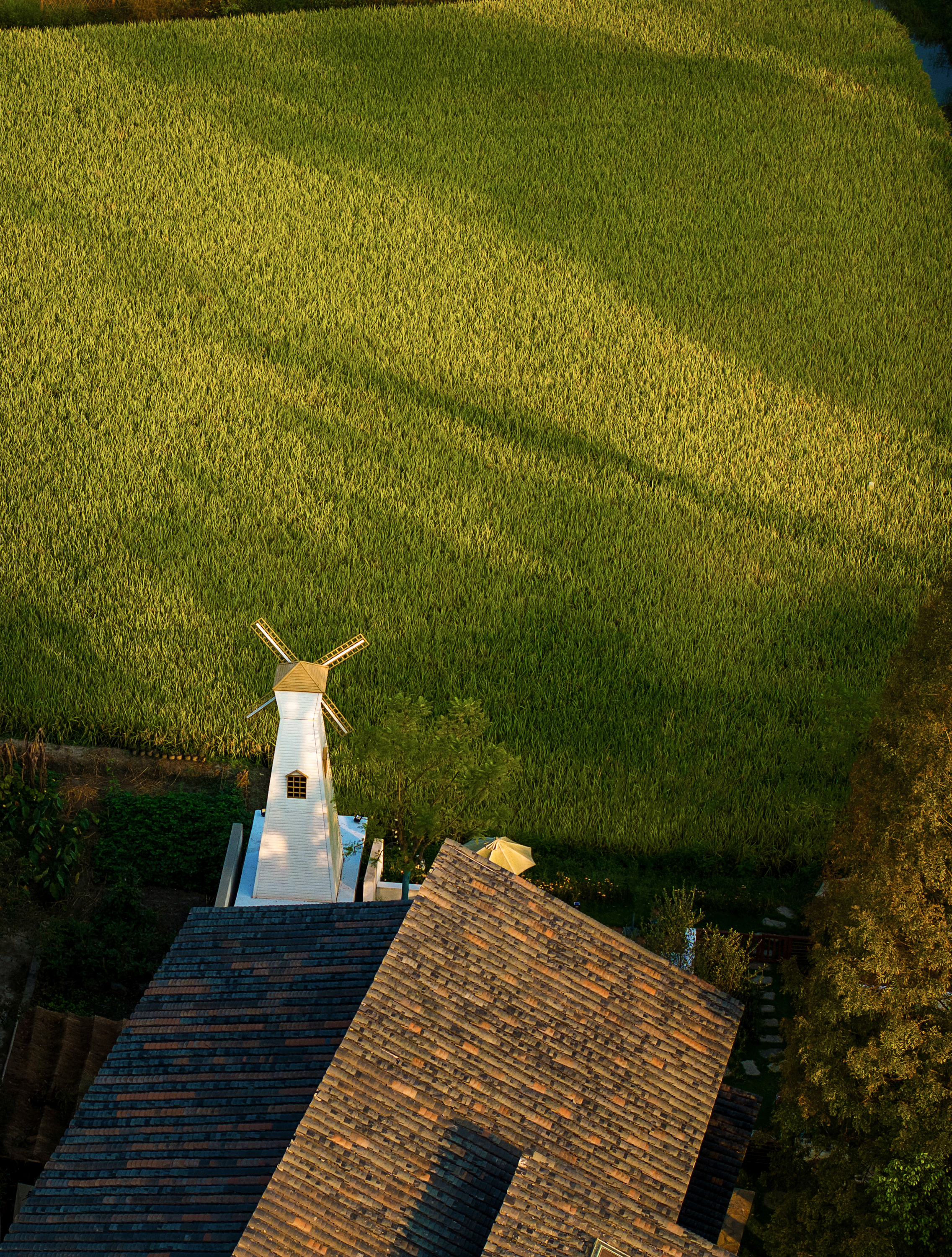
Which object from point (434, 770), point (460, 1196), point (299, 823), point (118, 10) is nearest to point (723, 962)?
point (434, 770)

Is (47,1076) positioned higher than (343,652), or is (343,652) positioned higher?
(343,652)

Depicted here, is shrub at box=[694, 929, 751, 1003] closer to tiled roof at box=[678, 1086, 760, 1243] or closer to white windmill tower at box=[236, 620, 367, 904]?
tiled roof at box=[678, 1086, 760, 1243]

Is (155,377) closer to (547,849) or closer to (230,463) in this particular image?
(230,463)

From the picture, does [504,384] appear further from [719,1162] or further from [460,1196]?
[460,1196]

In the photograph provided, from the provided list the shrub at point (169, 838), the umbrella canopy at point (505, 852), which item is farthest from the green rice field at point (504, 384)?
the umbrella canopy at point (505, 852)

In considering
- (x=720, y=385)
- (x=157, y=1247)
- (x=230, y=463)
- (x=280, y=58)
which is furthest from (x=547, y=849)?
(x=280, y=58)

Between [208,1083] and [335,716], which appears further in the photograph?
[335,716]
